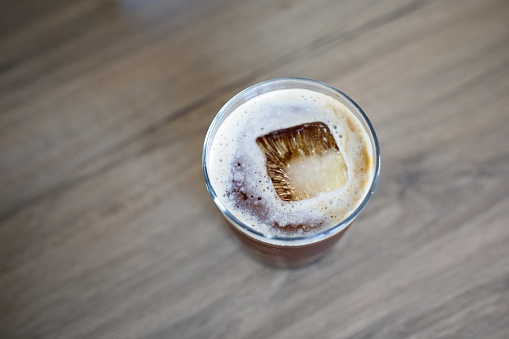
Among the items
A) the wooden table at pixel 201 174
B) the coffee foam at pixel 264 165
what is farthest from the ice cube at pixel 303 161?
the wooden table at pixel 201 174

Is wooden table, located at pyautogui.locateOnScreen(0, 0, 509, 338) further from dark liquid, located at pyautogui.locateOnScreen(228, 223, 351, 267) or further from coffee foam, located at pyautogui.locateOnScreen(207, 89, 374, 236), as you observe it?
coffee foam, located at pyautogui.locateOnScreen(207, 89, 374, 236)

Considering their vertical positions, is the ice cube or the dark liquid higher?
the ice cube

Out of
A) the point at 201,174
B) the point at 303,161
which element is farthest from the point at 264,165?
the point at 201,174

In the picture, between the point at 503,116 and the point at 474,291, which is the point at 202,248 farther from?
the point at 503,116

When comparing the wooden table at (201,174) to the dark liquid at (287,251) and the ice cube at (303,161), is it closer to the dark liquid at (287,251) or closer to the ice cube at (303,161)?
the dark liquid at (287,251)

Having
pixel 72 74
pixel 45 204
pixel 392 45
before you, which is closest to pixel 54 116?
pixel 72 74

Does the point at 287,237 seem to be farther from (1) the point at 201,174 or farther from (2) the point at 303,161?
(1) the point at 201,174

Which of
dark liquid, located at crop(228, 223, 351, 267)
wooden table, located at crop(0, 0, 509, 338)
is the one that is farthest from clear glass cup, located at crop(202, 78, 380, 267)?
wooden table, located at crop(0, 0, 509, 338)
